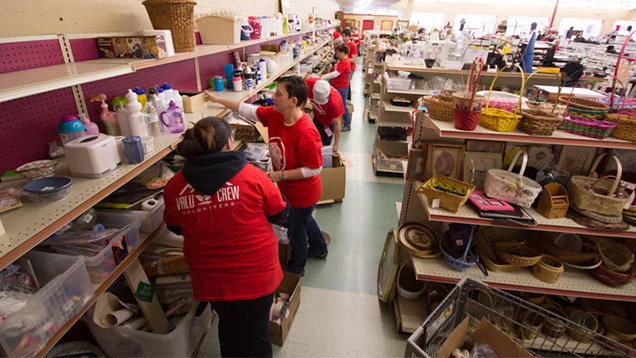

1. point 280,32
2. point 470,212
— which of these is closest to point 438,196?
point 470,212

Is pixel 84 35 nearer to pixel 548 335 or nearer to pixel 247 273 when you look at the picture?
pixel 247 273

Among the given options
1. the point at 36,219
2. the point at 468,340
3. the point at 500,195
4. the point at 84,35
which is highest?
the point at 84,35

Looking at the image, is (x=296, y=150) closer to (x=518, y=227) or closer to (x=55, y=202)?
(x=55, y=202)

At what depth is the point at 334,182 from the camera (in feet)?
13.6

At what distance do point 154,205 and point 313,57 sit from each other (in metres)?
7.14

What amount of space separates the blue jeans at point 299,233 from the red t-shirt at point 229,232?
2.93 feet

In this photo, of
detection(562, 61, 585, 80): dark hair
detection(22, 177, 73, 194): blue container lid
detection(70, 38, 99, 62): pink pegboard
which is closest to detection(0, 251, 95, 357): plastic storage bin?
detection(22, 177, 73, 194): blue container lid

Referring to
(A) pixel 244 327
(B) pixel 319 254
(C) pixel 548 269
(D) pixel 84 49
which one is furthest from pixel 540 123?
(D) pixel 84 49

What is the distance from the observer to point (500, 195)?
215 centimetres

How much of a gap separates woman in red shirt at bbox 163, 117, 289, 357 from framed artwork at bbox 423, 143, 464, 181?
3.85ft

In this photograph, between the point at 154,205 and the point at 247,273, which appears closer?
the point at 247,273

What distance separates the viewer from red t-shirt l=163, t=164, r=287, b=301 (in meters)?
1.55

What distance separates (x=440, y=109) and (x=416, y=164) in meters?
0.45

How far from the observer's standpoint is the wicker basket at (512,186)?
205cm
